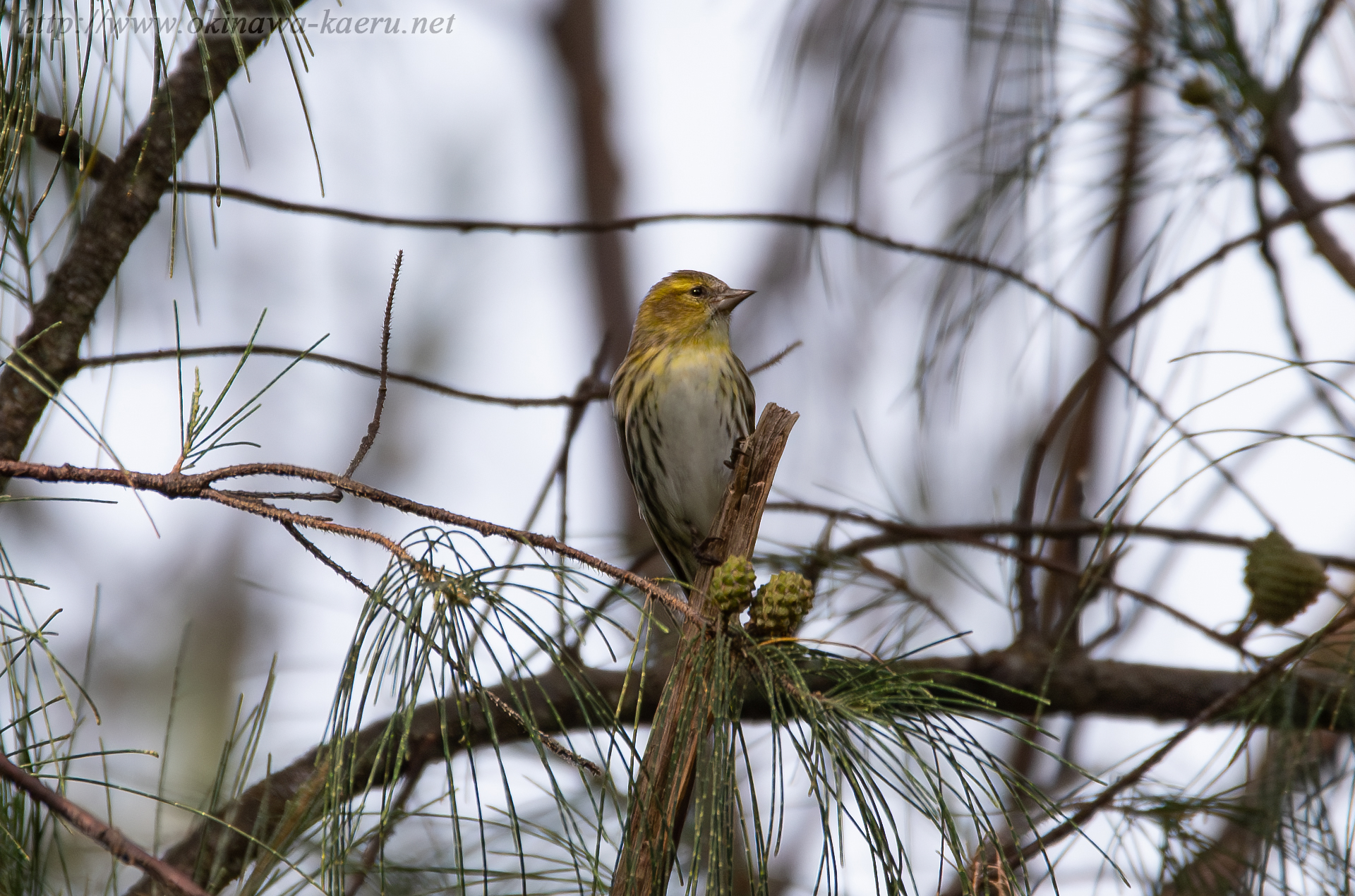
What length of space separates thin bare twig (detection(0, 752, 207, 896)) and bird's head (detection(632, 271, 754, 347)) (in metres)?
3.02

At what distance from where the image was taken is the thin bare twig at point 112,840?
1019 millimetres

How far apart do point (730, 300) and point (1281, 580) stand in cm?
217

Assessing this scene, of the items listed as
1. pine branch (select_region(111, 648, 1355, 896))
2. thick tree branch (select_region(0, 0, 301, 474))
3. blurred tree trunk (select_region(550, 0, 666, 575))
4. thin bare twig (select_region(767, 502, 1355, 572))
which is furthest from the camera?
blurred tree trunk (select_region(550, 0, 666, 575))

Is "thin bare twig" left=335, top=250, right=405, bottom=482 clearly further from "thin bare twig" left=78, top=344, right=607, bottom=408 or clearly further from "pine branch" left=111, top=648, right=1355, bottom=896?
"pine branch" left=111, top=648, right=1355, bottom=896

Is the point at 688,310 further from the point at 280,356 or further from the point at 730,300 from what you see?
the point at 280,356

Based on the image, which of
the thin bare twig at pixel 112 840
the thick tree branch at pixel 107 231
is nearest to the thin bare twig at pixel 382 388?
the thin bare twig at pixel 112 840

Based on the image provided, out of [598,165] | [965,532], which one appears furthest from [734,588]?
[598,165]

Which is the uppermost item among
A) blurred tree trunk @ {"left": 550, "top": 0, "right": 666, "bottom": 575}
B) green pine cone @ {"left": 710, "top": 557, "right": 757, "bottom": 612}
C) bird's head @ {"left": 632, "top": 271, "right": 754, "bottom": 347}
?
blurred tree trunk @ {"left": 550, "top": 0, "right": 666, "bottom": 575}

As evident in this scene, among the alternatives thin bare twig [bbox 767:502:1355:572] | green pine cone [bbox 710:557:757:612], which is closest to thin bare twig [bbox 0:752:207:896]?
green pine cone [bbox 710:557:757:612]

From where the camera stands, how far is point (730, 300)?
4.09 meters

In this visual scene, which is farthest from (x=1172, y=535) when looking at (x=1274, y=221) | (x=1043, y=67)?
(x=1043, y=67)

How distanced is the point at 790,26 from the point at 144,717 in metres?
5.52

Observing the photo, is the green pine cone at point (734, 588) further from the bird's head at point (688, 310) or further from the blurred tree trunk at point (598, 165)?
the blurred tree trunk at point (598, 165)

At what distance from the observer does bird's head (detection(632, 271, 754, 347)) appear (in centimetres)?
404
